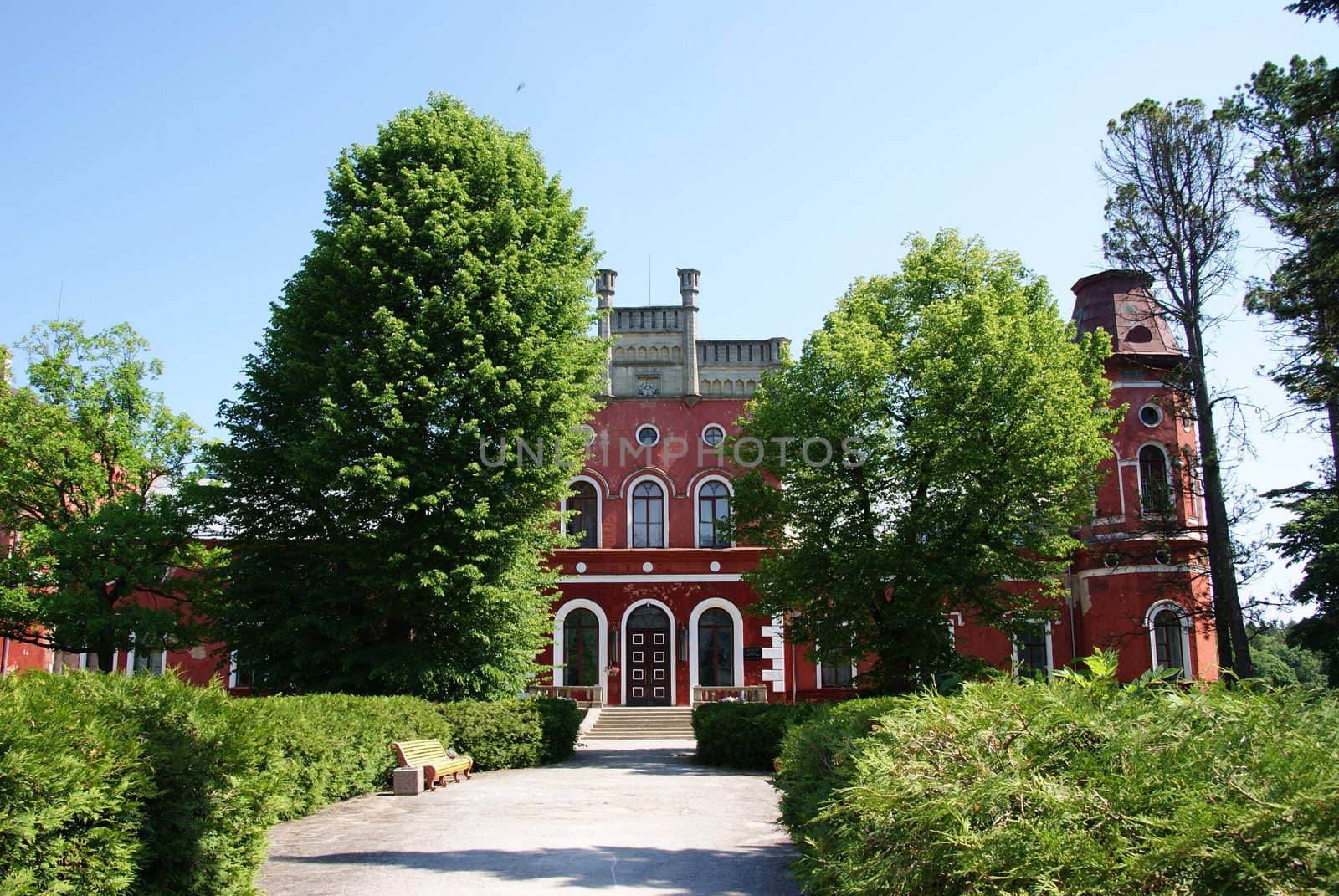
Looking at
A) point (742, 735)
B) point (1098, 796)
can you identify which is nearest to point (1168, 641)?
point (742, 735)

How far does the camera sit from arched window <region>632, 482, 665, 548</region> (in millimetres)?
30281

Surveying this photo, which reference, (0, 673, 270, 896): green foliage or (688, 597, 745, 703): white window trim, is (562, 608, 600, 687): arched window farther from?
(0, 673, 270, 896): green foliage

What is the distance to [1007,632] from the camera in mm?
20781

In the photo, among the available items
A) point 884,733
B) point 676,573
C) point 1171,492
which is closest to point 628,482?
point 676,573

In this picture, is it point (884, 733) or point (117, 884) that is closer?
point (117, 884)

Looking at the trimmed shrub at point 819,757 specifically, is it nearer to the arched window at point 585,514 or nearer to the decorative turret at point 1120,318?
the arched window at point 585,514

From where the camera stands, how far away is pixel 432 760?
49.5ft

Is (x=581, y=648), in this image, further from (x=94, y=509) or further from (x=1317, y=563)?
(x=1317, y=563)

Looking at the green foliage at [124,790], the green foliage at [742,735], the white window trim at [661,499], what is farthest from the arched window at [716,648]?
the green foliage at [124,790]

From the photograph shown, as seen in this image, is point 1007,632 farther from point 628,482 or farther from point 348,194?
point 348,194

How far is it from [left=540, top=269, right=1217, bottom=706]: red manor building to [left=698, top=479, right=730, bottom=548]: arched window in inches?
2.0

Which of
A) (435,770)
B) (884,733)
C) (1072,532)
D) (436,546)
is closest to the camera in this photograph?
(884,733)

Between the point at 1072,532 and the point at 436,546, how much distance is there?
19.4 m

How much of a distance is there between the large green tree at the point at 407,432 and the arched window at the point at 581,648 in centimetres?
938
